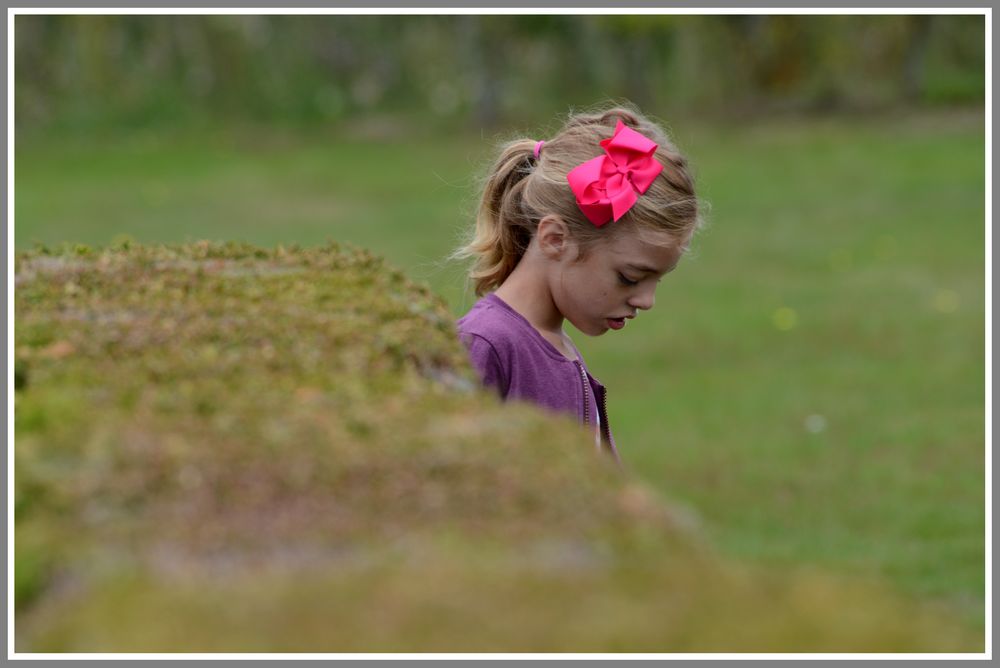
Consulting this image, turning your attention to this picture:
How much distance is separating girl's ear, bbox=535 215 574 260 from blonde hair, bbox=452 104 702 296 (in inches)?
0.8

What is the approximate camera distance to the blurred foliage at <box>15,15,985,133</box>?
2273 cm

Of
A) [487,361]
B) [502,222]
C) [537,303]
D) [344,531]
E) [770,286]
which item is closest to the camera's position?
[344,531]

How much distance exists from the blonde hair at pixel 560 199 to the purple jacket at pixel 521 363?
28 cm

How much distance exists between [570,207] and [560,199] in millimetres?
43

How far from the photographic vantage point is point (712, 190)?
61.5 ft

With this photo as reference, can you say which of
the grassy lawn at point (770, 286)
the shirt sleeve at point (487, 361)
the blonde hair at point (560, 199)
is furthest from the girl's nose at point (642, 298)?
the grassy lawn at point (770, 286)

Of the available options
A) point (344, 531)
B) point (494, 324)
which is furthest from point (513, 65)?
point (344, 531)

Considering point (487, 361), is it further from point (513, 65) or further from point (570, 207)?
point (513, 65)

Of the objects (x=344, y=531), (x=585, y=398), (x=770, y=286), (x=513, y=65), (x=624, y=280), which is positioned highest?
(x=513, y=65)

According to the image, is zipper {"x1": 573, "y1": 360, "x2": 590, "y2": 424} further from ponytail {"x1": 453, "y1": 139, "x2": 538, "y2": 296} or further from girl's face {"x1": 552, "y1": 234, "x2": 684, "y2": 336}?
ponytail {"x1": 453, "y1": 139, "x2": 538, "y2": 296}

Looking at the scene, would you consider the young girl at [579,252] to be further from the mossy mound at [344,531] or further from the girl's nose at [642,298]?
the mossy mound at [344,531]

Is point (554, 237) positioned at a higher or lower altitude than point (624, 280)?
higher

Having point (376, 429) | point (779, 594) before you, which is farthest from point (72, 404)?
point (779, 594)

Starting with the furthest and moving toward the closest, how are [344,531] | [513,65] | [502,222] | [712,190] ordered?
[513,65] → [712,190] → [502,222] → [344,531]
